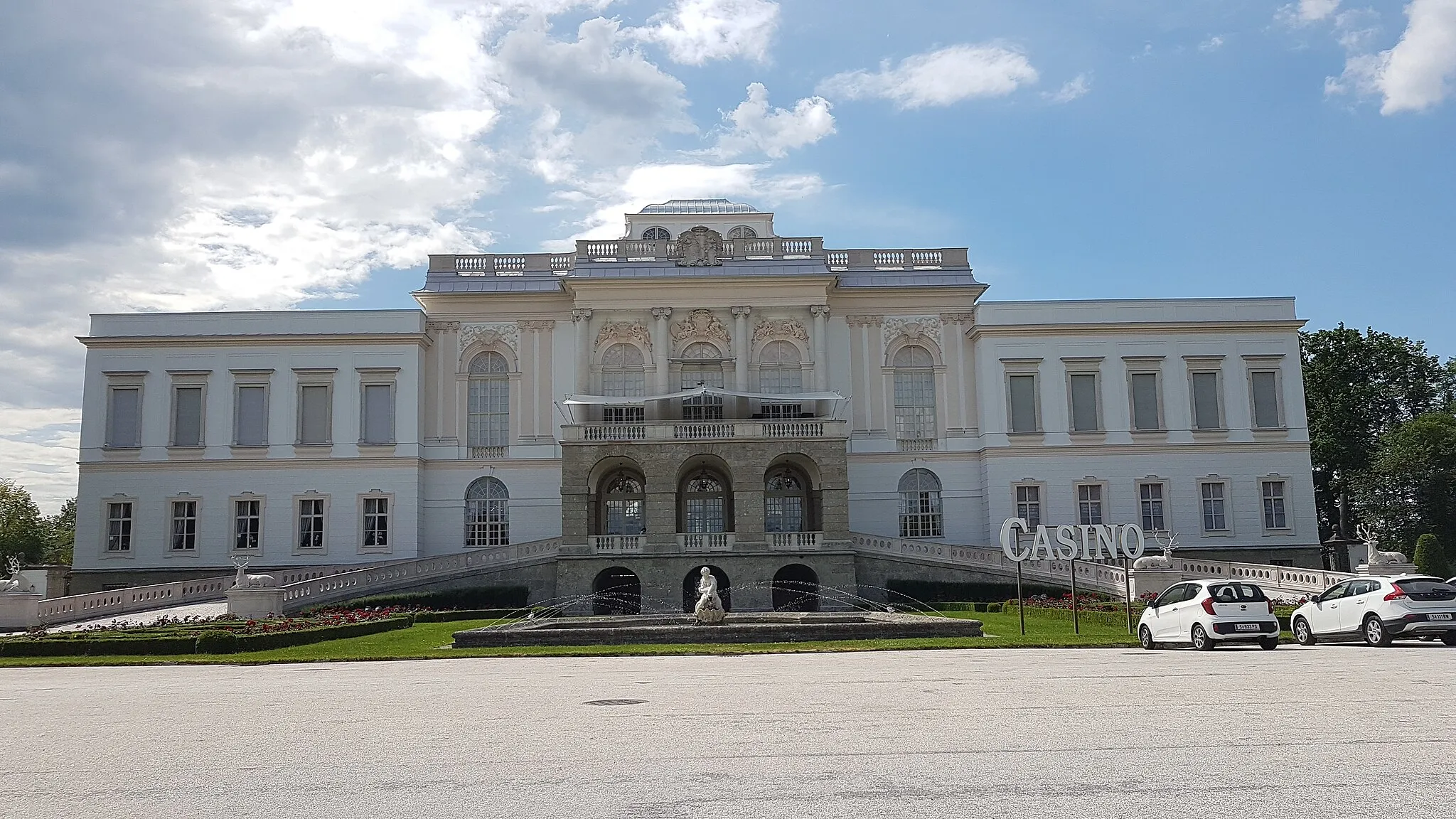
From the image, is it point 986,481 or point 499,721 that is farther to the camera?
point 986,481

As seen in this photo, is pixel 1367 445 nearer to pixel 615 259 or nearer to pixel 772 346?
pixel 772 346

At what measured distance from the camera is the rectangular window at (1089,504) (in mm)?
48938

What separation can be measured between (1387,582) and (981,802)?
17774 millimetres

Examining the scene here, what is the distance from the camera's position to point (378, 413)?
49031 millimetres

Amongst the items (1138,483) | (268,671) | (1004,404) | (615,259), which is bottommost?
(268,671)

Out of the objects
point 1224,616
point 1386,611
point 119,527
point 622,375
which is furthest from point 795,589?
point 119,527

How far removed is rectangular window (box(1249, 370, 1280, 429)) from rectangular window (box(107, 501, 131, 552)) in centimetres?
4895

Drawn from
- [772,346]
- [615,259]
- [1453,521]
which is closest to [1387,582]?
[772,346]

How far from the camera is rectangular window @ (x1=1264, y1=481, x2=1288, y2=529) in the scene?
4903cm

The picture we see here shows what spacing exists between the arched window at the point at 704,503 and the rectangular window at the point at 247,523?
18.0m

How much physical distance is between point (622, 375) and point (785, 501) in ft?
29.9

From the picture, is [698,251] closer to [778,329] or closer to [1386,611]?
[778,329]

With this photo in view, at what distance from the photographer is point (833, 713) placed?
11.9 meters

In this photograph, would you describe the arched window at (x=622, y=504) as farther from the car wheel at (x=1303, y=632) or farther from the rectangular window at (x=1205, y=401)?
the car wheel at (x=1303, y=632)
